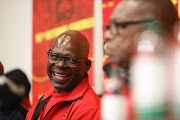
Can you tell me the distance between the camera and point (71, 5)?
2.89m

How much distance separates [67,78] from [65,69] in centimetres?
6

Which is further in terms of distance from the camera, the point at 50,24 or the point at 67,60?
the point at 50,24

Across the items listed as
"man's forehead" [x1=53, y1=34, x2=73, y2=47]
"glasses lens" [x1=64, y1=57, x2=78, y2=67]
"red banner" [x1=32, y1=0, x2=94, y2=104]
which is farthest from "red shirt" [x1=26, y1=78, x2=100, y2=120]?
"red banner" [x1=32, y1=0, x2=94, y2=104]

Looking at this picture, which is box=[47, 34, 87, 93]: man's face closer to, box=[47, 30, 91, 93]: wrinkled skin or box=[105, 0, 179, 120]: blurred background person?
box=[47, 30, 91, 93]: wrinkled skin

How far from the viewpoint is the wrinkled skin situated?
5.39ft

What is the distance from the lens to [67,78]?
1.65m

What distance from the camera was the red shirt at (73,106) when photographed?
1454mm

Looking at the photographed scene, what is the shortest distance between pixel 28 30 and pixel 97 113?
2.36 m

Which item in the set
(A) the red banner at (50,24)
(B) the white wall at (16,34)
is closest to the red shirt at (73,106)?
(A) the red banner at (50,24)

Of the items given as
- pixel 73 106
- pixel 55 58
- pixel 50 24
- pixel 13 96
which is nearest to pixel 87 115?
pixel 73 106

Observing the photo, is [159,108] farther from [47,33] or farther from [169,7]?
[47,33]

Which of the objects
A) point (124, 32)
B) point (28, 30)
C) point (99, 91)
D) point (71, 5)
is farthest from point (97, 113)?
point (28, 30)

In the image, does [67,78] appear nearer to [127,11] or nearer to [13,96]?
[13,96]

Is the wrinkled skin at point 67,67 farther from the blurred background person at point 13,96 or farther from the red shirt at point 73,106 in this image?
the blurred background person at point 13,96
